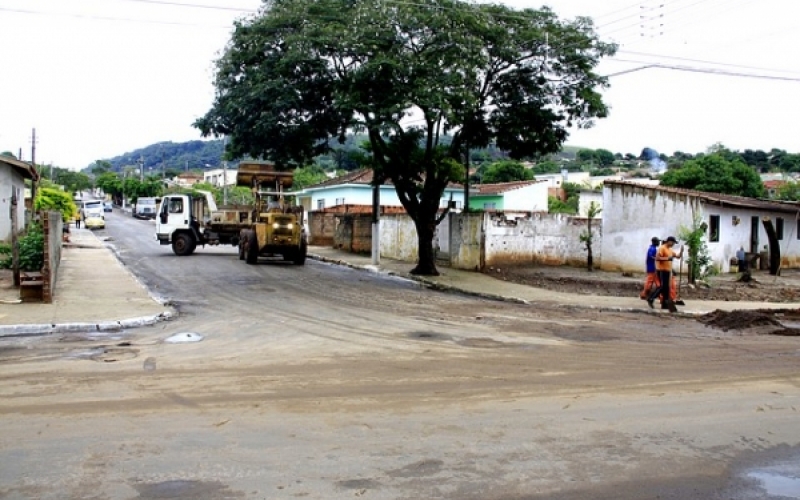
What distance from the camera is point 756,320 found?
1562cm

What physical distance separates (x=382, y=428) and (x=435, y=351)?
4.53 meters

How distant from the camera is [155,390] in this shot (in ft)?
27.8

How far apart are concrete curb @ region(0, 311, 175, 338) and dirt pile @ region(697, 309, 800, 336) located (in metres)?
11.8

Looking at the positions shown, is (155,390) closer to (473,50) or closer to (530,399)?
(530,399)

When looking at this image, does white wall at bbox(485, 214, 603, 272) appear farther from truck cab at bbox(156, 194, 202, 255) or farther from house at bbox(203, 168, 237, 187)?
house at bbox(203, 168, 237, 187)

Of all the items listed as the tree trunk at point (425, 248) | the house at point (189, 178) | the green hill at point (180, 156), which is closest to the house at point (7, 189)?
the tree trunk at point (425, 248)

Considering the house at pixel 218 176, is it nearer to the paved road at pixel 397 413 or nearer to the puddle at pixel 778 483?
the paved road at pixel 397 413

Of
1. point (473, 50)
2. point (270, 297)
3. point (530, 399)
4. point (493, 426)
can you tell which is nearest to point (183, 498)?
point (493, 426)

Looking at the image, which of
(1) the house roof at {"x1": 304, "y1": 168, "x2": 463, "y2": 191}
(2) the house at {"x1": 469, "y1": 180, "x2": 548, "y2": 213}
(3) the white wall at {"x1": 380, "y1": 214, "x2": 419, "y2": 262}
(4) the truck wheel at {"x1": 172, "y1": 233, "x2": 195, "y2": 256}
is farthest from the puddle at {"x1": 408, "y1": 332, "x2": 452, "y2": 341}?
(2) the house at {"x1": 469, "y1": 180, "x2": 548, "y2": 213}

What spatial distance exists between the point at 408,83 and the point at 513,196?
94.1 feet

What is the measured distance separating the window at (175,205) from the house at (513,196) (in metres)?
21.2

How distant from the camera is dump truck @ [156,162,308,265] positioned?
28312mm

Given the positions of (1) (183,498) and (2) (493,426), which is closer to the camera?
(1) (183,498)

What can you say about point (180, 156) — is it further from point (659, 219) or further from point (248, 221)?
point (659, 219)
